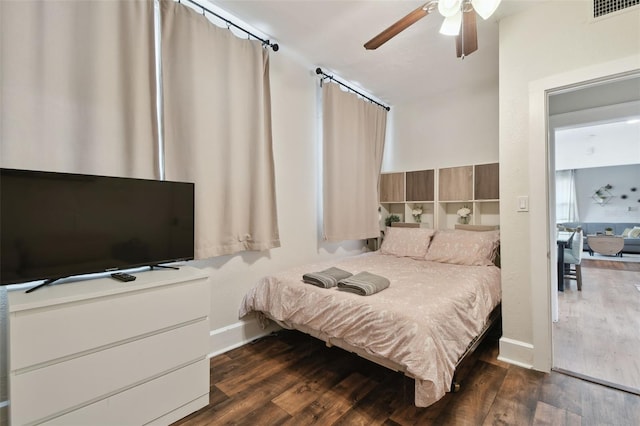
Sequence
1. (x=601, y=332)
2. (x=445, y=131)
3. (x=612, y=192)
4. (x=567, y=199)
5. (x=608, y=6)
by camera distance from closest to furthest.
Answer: (x=608, y=6)
(x=601, y=332)
(x=445, y=131)
(x=612, y=192)
(x=567, y=199)

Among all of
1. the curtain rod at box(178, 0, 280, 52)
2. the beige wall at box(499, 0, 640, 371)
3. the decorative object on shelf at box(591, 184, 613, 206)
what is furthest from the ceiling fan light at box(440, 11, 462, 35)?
the decorative object on shelf at box(591, 184, 613, 206)

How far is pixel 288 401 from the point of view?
174cm

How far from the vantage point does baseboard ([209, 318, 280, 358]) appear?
7.52 ft

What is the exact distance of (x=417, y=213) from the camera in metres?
3.82

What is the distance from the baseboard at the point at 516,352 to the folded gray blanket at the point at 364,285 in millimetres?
1130

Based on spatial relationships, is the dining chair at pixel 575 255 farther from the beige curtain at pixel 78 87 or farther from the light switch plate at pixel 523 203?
the beige curtain at pixel 78 87

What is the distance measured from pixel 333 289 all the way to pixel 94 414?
142 cm

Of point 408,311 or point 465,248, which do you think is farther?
point 465,248

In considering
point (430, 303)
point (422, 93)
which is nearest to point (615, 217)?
point (422, 93)

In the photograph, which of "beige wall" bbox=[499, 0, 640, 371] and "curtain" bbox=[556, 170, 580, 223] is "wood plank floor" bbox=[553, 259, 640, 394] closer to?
"beige wall" bbox=[499, 0, 640, 371]

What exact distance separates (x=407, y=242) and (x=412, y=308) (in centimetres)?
184

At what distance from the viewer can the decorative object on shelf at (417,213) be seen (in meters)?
3.82

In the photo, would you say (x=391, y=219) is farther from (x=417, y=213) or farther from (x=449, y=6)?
(x=449, y=6)

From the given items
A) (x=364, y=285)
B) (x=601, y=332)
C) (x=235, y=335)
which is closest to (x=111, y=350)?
(x=235, y=335)
